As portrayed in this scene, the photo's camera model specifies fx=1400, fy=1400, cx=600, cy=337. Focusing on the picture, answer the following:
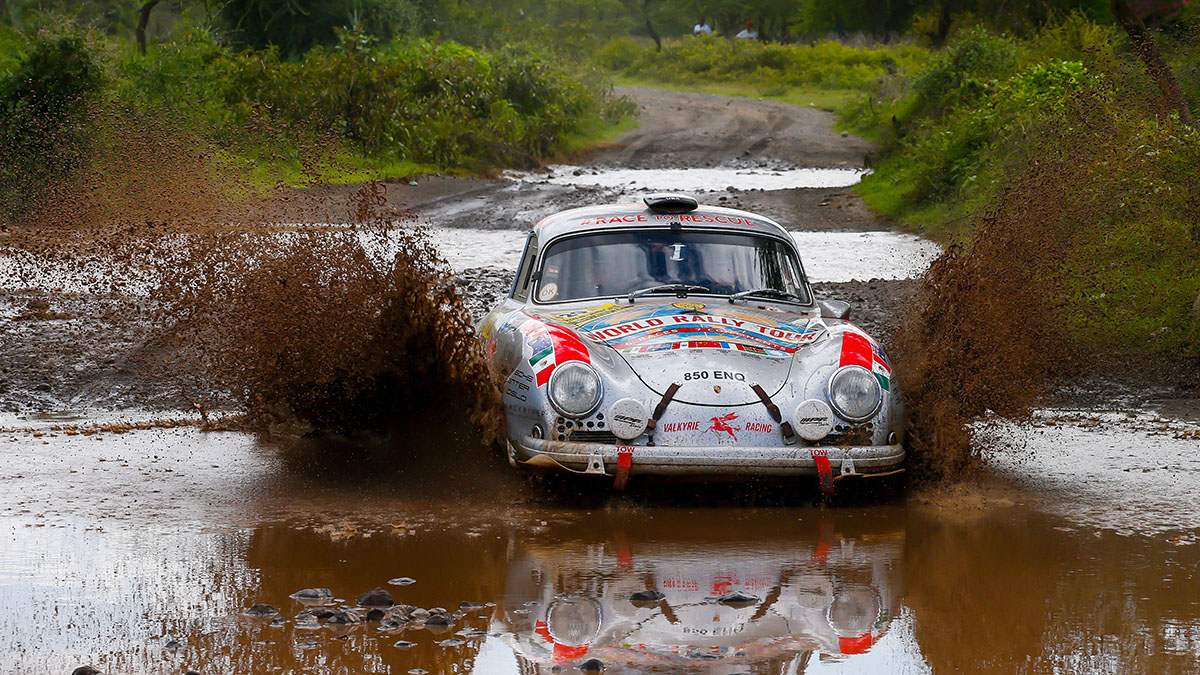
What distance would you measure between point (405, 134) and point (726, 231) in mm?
20147

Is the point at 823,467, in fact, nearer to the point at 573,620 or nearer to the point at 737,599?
the point at 737,599

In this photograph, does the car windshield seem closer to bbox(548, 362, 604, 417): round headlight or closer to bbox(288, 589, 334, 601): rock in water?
bbox(548, 362, 604, 417): round headlight

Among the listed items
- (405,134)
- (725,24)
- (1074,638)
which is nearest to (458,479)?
(1074,638)

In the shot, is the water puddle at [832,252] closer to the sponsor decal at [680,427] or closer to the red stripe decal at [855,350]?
the red stripe decal at [855,350]

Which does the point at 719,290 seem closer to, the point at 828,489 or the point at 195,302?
the point at 828,489

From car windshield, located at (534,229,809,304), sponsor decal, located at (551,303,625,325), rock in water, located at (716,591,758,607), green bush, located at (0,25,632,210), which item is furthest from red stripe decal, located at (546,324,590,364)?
green bush, located at (0,25,632,210)

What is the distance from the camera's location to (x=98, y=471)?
7.50 m

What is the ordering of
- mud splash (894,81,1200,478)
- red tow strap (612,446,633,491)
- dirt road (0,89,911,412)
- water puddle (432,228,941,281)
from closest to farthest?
red tow strap (612,446,633,491) → mud splash (894,81,1200,478) → dirt road (0,89,911,412) → water puddle (432,228,941,281)

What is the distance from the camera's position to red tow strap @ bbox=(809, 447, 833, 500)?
644 centimetres

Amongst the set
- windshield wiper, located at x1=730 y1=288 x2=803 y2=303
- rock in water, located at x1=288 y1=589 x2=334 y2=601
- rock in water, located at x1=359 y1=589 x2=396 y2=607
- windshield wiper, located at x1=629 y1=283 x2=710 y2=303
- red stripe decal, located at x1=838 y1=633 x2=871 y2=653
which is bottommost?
rock in water, located at x1=288 y1=589 x2=334 y2=601

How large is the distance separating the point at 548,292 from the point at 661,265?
0.67 meters

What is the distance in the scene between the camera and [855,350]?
695 cm

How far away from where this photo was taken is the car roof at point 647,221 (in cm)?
823

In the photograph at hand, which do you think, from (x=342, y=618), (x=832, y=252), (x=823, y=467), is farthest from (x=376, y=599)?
(x=832, y=252)
